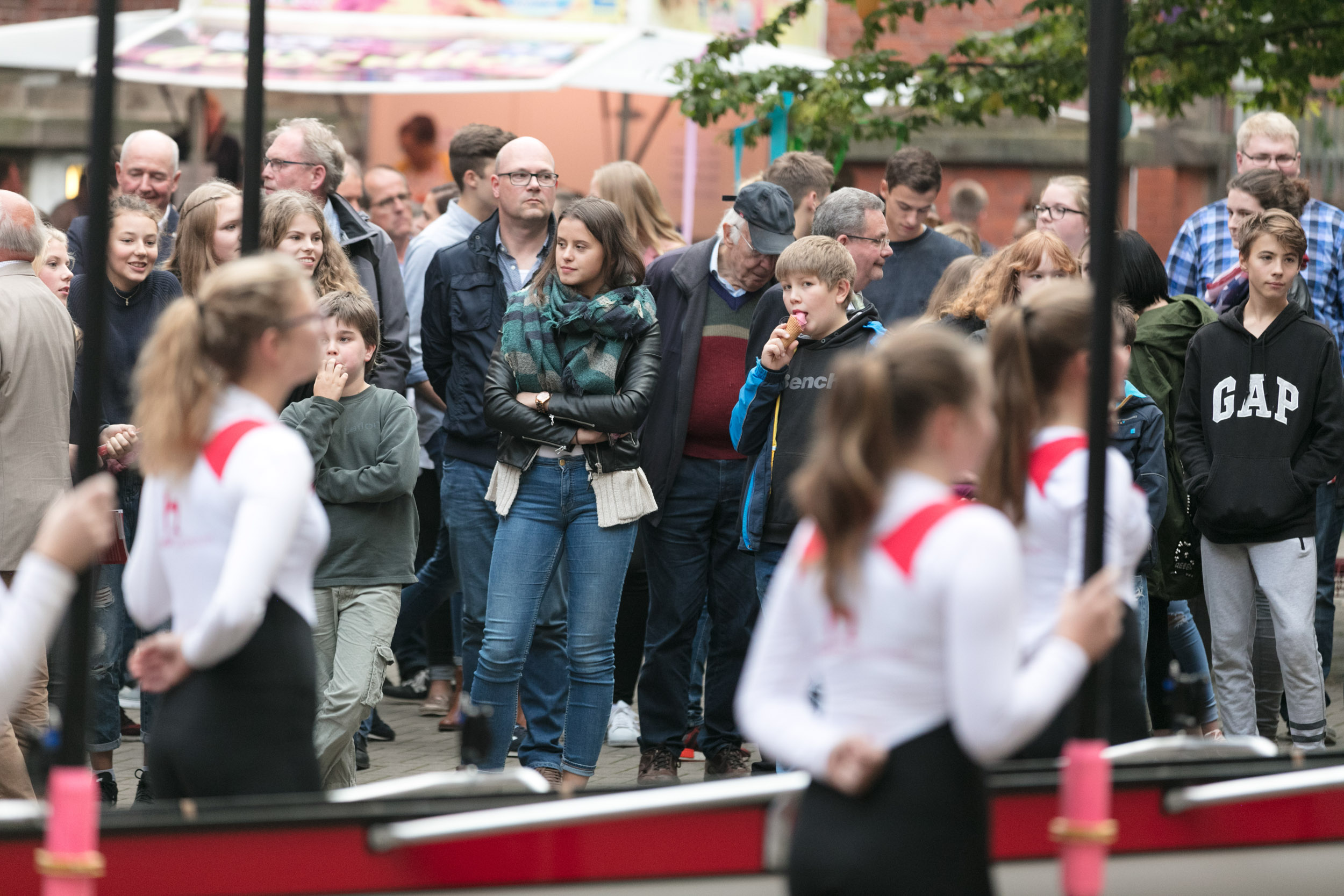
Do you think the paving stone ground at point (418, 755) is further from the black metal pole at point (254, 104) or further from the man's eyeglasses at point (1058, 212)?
the black metal pole at point (254, 104)

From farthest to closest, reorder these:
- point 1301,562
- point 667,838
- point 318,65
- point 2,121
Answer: point 2,121 < point 318,65 < point 1301,562 < point 667,838

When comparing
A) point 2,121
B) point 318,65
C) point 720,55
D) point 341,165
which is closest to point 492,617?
point 341,165

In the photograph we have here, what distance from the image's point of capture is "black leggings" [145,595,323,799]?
2.99 meters

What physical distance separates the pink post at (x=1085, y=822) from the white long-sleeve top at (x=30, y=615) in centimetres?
166

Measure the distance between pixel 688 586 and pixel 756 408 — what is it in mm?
818

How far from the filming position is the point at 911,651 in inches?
95.0

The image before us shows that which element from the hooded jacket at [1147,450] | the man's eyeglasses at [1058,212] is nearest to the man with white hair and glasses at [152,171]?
the man's eyeglasses at [1058,212]

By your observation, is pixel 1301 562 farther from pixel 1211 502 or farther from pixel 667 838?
pixel 667 838

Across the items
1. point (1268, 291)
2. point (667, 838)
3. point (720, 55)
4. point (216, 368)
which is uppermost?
point (720, 55)

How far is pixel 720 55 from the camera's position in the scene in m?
9.24

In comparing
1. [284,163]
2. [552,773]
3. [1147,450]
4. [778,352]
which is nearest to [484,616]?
[552,773]

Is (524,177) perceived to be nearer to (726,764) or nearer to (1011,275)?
(1011,275)

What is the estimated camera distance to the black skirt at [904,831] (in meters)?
2.46

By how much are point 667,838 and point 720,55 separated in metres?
6.79
